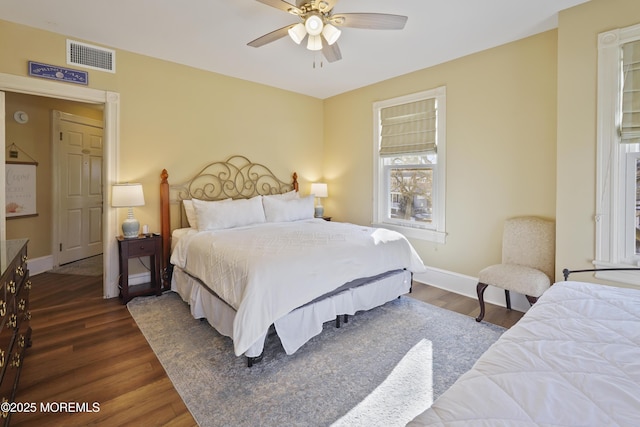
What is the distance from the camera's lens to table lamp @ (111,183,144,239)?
3279 millimetres

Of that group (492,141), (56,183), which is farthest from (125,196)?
(492,141)

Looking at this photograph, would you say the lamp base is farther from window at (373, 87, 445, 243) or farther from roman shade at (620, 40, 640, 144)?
roman shade at (620, 40, 640, 144)

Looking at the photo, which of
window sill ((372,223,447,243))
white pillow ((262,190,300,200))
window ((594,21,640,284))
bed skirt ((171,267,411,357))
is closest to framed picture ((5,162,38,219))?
bed skirt ((171,267,411,357))

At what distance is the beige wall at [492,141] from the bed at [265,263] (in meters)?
0.80

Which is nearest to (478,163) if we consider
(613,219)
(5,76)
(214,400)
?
(613,219)

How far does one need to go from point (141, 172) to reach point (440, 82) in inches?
148

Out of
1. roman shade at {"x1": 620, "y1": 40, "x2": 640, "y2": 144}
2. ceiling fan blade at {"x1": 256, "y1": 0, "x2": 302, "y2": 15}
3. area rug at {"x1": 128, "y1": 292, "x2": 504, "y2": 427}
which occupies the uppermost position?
ceiling fan blade at {"x1": 256, "y1": 0, "x2": 302, "y2": 15}

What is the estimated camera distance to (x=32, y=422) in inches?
67.4

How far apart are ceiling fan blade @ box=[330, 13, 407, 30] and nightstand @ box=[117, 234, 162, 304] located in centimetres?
289

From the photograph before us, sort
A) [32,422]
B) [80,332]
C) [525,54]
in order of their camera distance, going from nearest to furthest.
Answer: [32,422]
[80,332]
[525,54]

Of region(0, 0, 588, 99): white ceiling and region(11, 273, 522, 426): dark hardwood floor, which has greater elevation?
region(0, 0, 588, 99): white ceiling

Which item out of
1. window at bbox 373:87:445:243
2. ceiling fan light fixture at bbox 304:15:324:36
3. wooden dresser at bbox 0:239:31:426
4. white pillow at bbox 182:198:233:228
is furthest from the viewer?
window at bbox 373:87:445:243

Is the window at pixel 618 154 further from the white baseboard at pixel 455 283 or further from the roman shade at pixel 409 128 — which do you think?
the roman shade at pixel 409 128

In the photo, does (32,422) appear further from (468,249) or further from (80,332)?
(468,249)
